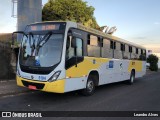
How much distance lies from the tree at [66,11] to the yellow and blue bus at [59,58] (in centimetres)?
1893

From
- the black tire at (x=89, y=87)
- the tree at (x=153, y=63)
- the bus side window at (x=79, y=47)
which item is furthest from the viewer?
the tree at (x=153, y=63)

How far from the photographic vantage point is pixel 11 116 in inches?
315

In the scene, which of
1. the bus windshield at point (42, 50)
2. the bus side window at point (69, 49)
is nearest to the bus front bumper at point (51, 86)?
the bus windshield at point (42, 50)

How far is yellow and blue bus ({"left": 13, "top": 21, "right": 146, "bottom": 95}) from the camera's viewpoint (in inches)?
390

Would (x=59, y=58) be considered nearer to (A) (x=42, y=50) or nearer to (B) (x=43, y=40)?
(A) (x=42, y=50)

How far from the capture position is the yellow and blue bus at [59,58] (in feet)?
32.5

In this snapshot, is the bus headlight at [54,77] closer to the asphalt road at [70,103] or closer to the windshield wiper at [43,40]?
the asphalt road at [70,103]

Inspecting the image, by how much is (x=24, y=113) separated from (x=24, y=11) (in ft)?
47.3

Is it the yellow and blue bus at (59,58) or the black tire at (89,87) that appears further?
the black tire at (89,87)

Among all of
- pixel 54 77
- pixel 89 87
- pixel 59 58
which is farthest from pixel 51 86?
pixel 89 87

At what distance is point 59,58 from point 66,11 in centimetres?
2244

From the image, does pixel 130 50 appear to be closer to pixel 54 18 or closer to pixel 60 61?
pixel 60 61

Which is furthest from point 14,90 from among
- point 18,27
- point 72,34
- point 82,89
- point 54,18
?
point 54,18

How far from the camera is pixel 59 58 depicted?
32.6 ft
